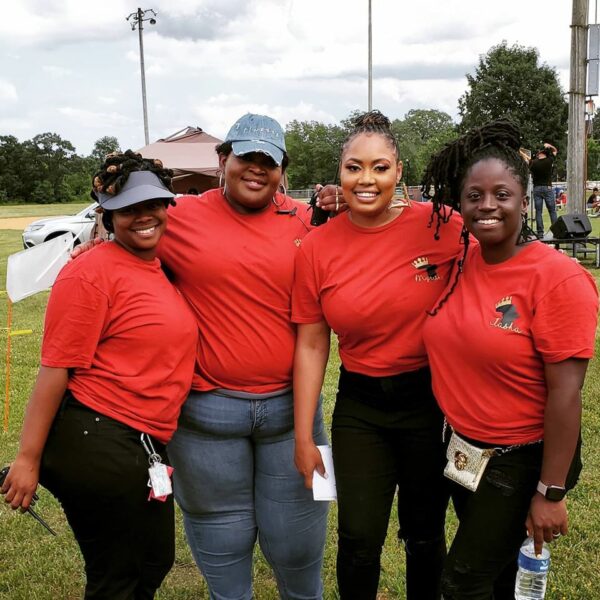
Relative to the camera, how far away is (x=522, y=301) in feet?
6.71

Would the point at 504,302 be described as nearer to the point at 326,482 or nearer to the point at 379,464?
the point at 379,464

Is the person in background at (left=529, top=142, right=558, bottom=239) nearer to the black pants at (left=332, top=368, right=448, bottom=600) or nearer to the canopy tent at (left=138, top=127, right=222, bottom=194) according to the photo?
the canopy tent at (left=138, top=127, right=222, bottom=194)

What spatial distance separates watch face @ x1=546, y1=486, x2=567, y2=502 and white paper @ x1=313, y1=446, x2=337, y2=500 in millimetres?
808

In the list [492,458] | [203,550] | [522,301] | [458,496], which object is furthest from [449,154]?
Result: [203,550]

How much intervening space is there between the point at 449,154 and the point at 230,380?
1.15m

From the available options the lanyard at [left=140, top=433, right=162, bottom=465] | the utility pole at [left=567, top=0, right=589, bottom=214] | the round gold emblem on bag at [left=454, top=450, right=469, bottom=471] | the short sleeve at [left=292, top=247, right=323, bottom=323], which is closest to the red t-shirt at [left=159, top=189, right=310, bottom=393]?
the short sleeve at [left=292, top=247, right=323, bottom=323]

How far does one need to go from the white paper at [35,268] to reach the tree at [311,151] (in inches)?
2202

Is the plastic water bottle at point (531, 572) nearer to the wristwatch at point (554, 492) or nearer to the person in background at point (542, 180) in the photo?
the wristwatch at point (554, 492)

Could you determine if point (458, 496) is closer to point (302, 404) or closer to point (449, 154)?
point (302, 404)

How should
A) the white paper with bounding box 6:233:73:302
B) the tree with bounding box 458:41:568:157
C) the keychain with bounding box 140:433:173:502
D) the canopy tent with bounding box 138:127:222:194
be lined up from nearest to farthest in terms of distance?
the keychain with bounding box 140:433:173:502 < the white paper with bounding box 6:233:73:302 < the canopy tent with bounding box 138:127:222:194 < the tree with bounding box 458:41:568:157

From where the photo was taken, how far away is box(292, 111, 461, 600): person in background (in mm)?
2432

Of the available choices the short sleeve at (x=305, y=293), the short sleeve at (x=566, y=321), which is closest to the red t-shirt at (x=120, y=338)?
the short sleeve at (x=305, y=293)

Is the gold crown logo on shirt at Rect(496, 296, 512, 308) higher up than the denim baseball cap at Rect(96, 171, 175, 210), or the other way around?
the denim baseball cap at Rect(96, 171, 175, 210)

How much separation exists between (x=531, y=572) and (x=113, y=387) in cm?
153
